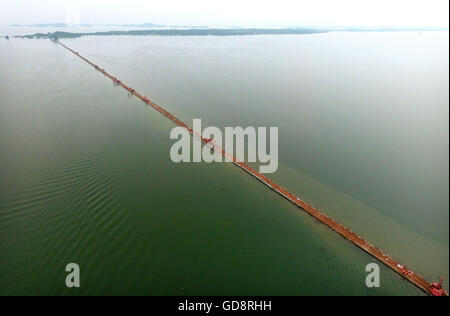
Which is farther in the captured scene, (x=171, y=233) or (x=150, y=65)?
(x=150, y=65)

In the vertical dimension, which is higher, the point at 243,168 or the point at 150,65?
the point at 150,65

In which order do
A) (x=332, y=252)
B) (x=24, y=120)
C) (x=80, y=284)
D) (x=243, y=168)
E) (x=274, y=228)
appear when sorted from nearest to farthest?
1. (x=80, y=284)
2. (x=332, y=252)
3. (x=274, y=228)
4. (x=243, y=168)
5. (x=24, y=120)

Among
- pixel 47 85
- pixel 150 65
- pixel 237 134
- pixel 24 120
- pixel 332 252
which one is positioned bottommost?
pixel 332 252

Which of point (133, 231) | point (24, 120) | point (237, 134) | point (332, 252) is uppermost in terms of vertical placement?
point (24, 120)

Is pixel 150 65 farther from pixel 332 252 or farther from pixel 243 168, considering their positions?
pixel 332 252

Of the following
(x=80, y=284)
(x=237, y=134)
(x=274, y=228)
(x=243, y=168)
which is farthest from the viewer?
(x=237, y=134)

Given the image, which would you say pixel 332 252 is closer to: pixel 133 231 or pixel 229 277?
pixel 229 277

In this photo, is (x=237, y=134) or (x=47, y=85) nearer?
(x=237, y=134)
